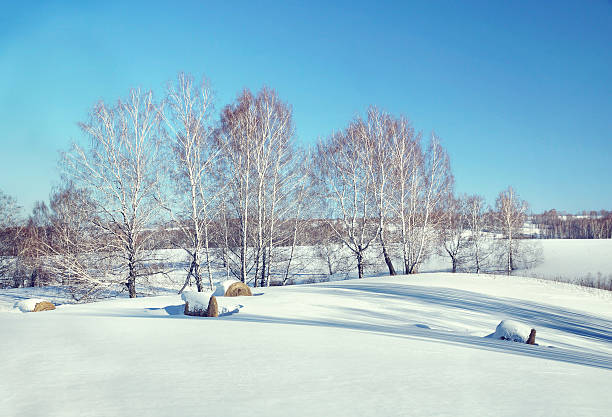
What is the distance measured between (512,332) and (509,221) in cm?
2995

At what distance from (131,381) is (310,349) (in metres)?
1.92

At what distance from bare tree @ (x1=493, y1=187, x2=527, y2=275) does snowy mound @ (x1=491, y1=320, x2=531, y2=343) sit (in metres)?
29.5

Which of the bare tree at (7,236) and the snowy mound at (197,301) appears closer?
the snowy mound at (197,301)

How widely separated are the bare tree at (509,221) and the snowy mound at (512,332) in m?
29.5

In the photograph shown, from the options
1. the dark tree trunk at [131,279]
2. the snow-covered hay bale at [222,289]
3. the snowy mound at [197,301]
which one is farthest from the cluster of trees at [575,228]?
the snowy mound at [197,301]

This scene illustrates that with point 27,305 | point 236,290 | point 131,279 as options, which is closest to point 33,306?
point 27,305

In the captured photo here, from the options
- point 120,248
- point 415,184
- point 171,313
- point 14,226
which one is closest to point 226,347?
point 171,313

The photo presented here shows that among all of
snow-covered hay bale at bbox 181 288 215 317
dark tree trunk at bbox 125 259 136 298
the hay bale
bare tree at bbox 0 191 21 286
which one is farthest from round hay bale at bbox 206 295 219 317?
bare tree at bbox 0 191 21 286

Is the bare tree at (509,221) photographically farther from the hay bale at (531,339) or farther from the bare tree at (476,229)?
the hay bale at (531,339)

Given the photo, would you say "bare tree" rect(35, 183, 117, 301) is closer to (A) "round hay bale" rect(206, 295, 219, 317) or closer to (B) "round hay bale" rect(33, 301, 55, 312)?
(B) "round hay bale" rect(33, 301, 55, 312)

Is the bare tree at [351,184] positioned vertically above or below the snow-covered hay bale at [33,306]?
above

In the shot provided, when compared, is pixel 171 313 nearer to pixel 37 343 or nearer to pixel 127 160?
pixel 37 343

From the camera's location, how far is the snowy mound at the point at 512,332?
6246 millimetres

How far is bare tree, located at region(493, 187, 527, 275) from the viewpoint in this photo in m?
33.0
